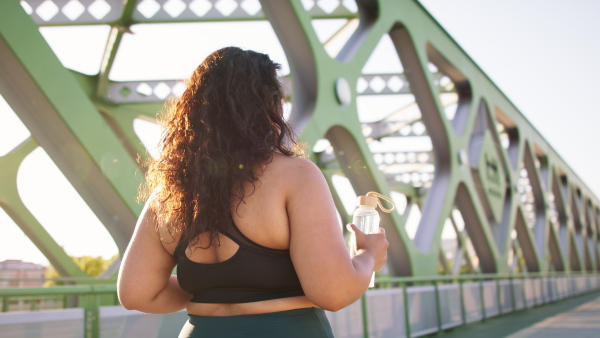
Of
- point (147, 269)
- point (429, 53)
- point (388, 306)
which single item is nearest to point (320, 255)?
point (147, 269)

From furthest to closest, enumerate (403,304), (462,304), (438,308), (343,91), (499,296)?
(499,296), (462,304), (438,308), (343,91), (403,304)

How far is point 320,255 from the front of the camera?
1.57 metres

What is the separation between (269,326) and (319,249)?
218 millimetres

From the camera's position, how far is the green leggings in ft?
5.21

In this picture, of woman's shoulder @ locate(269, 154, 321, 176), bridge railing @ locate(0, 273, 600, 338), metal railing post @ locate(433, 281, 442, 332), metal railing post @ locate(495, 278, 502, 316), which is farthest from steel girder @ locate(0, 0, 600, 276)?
woman's shoulder @ locate(269, 154, 321, 176)

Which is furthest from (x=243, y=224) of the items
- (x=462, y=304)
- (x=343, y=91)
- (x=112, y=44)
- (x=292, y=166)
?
(x=112, y=44)

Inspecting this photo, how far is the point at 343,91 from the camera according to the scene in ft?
33.4

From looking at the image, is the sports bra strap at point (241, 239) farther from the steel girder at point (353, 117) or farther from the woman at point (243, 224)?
the steel girder at point (353, 117)

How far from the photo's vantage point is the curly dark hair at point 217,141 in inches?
65.3

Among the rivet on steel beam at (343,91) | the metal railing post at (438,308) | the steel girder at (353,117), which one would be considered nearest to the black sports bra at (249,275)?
the steel girder at (353,117)

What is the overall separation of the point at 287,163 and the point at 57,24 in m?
11.6

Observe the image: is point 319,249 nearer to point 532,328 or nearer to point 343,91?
point 343,91

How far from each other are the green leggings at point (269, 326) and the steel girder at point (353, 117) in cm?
200

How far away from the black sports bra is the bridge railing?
8.82ft
